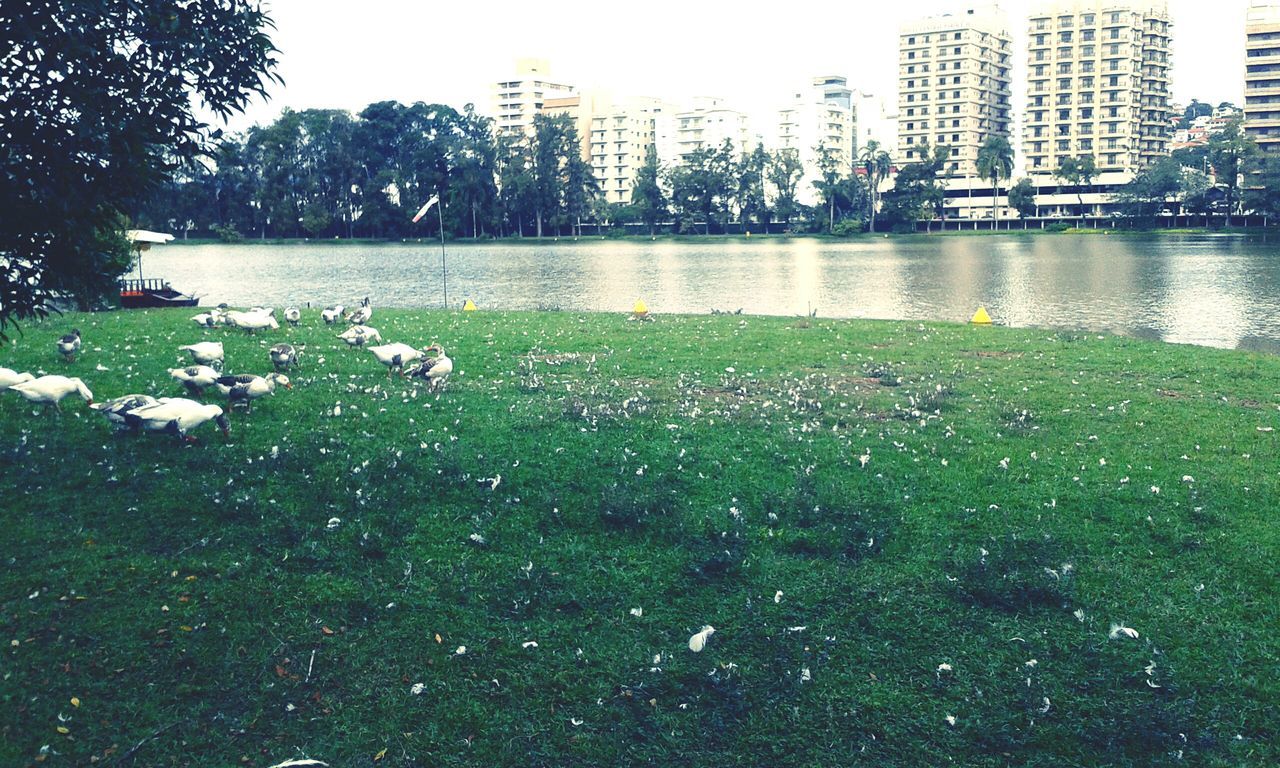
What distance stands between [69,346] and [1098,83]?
180m

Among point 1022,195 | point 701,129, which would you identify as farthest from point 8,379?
point 701,129

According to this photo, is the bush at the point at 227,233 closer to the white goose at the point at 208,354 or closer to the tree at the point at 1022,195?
the tree at the point at 1022,195

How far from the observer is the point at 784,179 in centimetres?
14450

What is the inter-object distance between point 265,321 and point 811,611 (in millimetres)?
17852

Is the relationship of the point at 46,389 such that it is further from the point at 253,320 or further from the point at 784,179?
the point at 784,179

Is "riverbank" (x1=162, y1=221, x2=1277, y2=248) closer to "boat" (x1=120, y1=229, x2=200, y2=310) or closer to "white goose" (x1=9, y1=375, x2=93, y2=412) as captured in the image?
"boat" (x1=120, y1=229, x2=200, y2=310)

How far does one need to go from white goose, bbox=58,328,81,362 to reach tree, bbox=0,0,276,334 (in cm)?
892

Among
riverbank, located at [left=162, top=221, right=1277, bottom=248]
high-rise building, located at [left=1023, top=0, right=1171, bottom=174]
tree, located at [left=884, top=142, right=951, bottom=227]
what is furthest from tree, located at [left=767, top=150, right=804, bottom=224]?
high-rise building, located at [left=1023, top=0, right=1171, bottom=174]

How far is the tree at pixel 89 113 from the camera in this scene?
8.48 meters

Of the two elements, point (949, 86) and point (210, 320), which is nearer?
point (210, 320)

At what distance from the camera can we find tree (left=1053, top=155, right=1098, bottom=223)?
142 metres

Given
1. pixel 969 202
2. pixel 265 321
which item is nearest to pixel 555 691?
pixel 265 321

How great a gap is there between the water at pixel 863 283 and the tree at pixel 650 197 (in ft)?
182

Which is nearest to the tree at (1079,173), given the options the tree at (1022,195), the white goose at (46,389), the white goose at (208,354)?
the tree at (1022,195)
